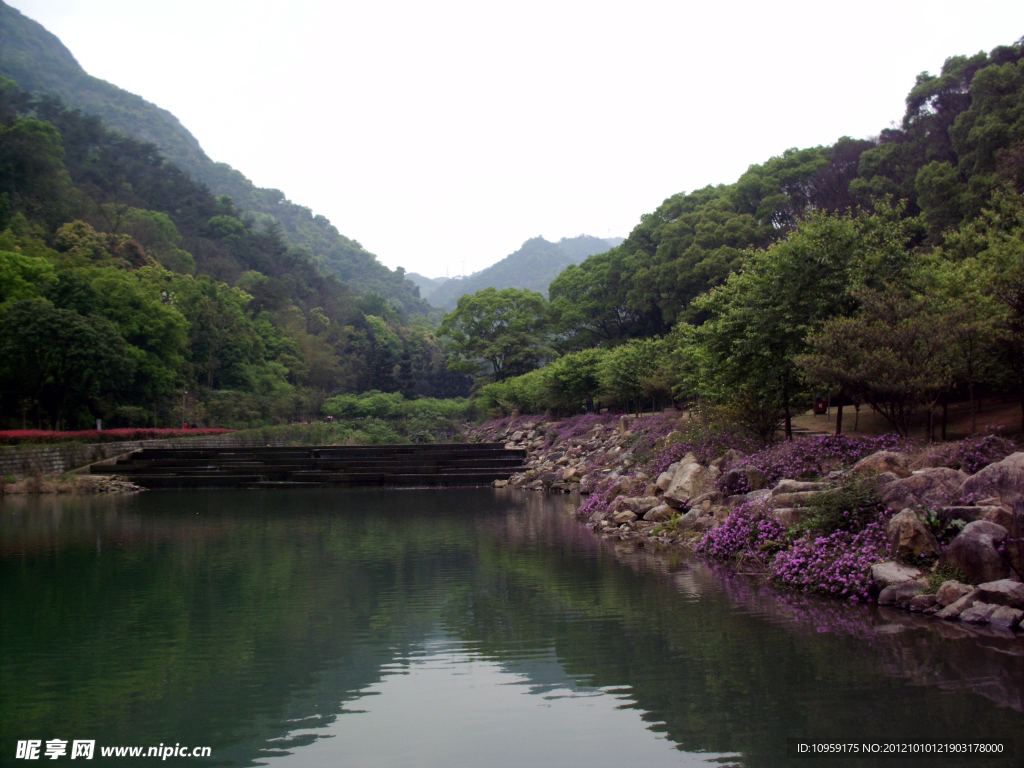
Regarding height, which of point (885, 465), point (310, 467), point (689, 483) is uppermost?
point (885, 465)

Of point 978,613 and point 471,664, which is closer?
point 471,664

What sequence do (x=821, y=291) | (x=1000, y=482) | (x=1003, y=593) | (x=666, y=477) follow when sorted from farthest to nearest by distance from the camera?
(x=666, y=477)
(x=821, y=291)
(x=1000, y=482)
(x=1003, y=593)

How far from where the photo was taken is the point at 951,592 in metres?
6.79

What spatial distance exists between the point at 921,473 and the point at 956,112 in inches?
1080

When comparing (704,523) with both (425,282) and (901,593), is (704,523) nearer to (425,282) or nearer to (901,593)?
(901,593)

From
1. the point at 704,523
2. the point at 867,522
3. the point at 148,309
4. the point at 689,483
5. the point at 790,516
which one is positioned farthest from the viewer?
the point at 148,309

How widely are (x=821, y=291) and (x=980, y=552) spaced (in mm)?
7516

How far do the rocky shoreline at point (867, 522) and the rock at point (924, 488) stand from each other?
2 cm

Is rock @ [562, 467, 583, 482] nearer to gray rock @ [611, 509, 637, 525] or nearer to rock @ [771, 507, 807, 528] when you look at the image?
gray rock @ [611, 509, 637, 525]

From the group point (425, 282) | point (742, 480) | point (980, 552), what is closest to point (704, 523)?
point (742, 480)

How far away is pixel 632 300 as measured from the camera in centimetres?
3694

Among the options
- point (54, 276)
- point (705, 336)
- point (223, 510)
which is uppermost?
point (54, 276)

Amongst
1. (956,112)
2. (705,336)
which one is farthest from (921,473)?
(956,112)

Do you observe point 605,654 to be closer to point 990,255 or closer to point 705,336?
point 705,336
